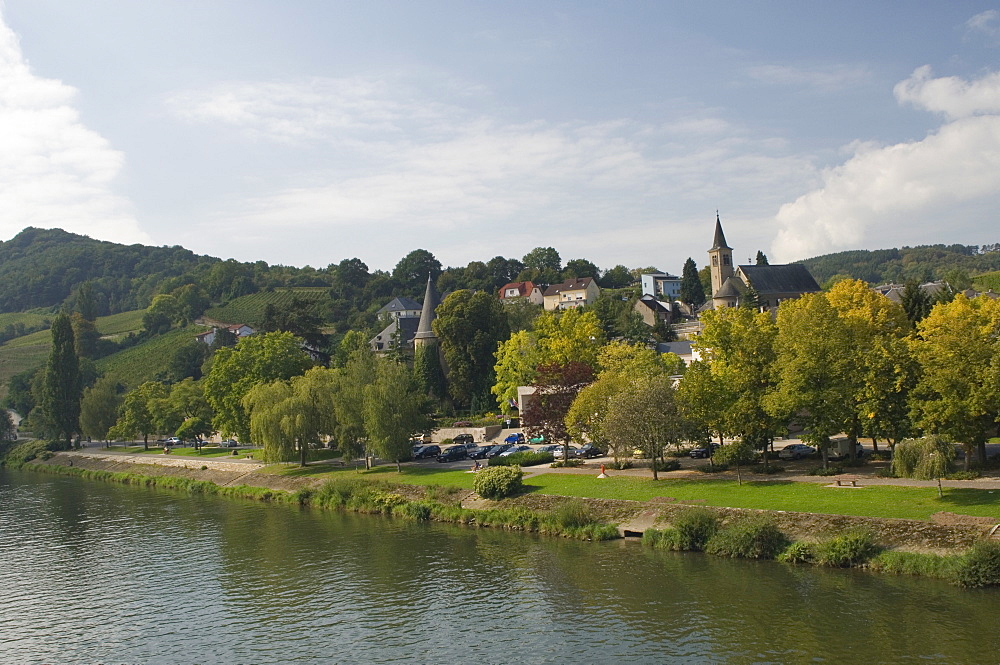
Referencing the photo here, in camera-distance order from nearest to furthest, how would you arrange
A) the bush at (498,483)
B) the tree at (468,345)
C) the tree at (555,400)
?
the bush at (498,483) → the tree at (555,400) → the tree at (468,345)

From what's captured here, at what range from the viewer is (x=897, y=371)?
40375 millimetres

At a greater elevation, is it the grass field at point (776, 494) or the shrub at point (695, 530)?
the grass field at point (776, 494)

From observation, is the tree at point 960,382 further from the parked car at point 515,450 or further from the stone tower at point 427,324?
the stone tower at point 427,324

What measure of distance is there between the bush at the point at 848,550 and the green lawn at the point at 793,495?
203 cm

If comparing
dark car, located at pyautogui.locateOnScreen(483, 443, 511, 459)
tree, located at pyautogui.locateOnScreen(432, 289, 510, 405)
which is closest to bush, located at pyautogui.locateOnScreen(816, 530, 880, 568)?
dark car, located at pyautogui.locateOnScreen(483, 443, 511, 459)

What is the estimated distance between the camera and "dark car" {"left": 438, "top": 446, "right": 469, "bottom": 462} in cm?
6247

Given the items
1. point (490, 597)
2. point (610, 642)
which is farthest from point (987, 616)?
point (490, 597)

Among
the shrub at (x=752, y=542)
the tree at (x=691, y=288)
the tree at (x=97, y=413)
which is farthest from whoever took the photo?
the tree at (x=691, y=288)

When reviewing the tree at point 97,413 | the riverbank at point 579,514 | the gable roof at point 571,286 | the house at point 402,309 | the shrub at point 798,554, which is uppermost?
the gable roof at point 571,286

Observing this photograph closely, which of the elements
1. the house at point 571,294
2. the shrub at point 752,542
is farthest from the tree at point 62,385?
the shrub at point 752,542

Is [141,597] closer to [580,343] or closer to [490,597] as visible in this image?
[490,597]

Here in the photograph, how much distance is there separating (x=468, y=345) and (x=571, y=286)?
260 ft

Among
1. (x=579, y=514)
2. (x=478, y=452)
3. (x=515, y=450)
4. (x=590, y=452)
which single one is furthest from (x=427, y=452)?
(x=579, y=514)

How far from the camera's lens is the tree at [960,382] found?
3662cm
